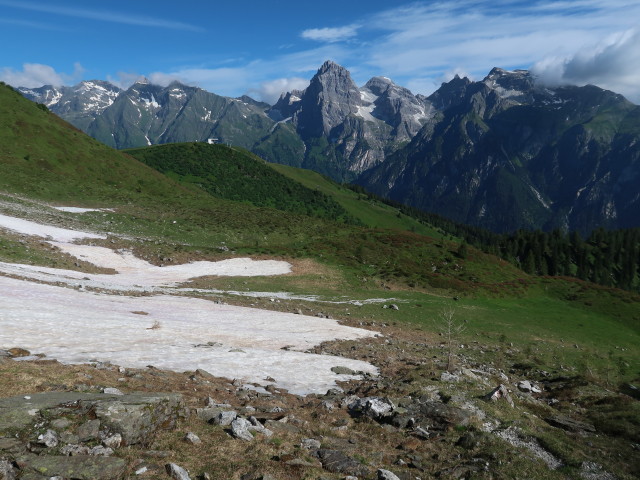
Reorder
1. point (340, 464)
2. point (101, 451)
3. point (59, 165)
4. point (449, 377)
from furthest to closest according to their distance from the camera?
point (59, 165) → point (449, 377) → point (340, 464) → point (101, 451)

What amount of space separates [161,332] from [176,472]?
16066mm

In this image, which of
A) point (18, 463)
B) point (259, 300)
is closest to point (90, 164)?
point (259, 300)

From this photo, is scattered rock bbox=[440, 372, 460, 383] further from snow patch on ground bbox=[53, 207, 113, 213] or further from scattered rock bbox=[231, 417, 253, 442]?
snow patch on ground bbox=[53, 207, 113, 213]

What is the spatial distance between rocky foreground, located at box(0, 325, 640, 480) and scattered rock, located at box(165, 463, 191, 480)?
32mm

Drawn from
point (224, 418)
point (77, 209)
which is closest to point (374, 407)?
point (224, 418)

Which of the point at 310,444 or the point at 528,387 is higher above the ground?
the point at 310,444

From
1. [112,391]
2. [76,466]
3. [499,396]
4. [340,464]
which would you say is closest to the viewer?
[76,466]

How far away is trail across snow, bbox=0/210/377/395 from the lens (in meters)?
18.0

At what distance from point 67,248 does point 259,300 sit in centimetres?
2419

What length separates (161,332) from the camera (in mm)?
23359

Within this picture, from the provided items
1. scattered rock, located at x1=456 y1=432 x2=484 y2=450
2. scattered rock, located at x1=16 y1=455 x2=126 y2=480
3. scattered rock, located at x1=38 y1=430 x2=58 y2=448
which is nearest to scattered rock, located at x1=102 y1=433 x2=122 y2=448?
scattered rock, located at x1=16 y1=455 x2=126 y2=480

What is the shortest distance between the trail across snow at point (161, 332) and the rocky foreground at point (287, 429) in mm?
1863

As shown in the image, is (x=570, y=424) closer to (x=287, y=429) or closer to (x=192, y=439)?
(x=287, y=429)

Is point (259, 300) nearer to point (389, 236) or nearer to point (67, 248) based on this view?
point (67, 248)
